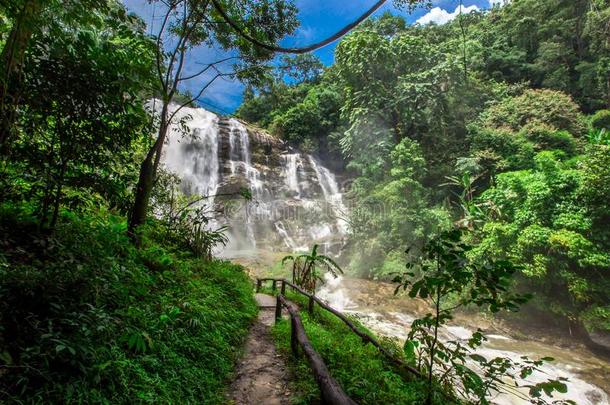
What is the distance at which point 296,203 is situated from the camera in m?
22.6

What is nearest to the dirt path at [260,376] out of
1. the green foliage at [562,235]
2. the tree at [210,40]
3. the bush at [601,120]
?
the tree at [210,40]

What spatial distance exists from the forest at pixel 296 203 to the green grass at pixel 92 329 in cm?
2

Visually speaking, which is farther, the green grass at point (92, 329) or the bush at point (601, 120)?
the bush at point (601, 120)

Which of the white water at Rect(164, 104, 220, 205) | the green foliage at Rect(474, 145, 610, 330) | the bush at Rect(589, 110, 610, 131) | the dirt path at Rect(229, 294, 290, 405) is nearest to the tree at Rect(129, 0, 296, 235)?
the dirt path at Rect(229, 294, 290, 405)

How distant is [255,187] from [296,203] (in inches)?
126

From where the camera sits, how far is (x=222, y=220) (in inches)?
818

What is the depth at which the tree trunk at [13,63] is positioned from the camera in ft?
8.05

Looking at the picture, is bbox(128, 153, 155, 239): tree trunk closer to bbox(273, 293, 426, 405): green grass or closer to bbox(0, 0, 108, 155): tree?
bbox(0, 0, 108, 155): tree

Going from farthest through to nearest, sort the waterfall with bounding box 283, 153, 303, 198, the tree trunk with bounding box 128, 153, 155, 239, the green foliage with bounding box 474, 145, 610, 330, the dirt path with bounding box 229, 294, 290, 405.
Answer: the waterfall with bounding box 283, 153, 303, 198 < the green foliage with bounding box 474, 145, 610, 330 < the tree trunk with bounding box 128, 153, 155, 239 < the dirt path with bounding box 229, 294, 290, 405

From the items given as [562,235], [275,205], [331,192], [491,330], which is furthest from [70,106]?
[331,192]

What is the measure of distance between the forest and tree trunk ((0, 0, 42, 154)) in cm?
3

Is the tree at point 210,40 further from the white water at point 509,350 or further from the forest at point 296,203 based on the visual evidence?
the white water at point 509,350

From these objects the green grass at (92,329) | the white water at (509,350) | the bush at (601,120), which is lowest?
the white water at (509,350)

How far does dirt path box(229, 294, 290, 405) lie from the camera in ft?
11.0
